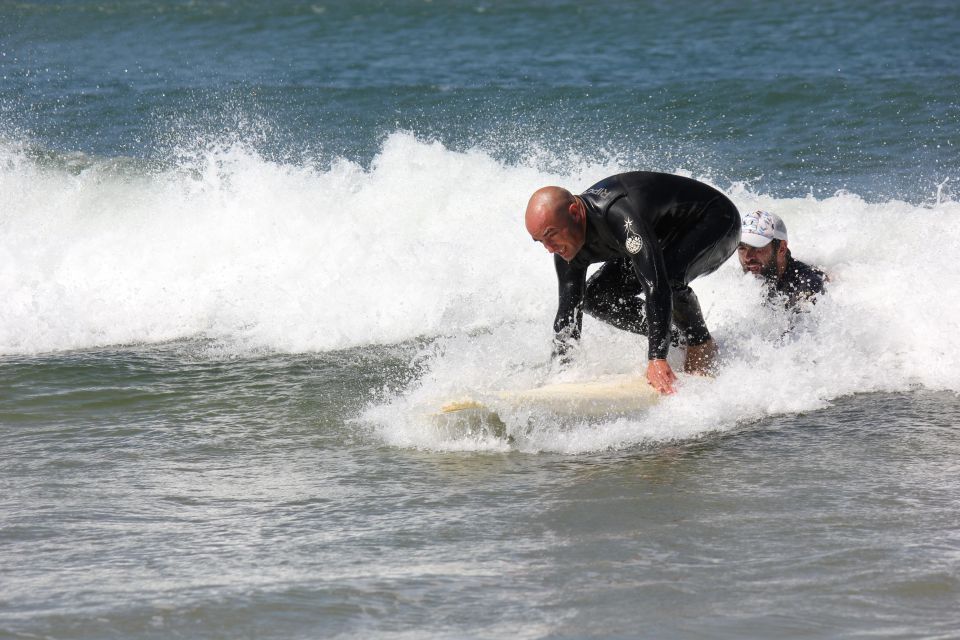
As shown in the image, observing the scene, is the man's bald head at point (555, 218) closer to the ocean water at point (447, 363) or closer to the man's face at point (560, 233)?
the man's face at point (560, 233)

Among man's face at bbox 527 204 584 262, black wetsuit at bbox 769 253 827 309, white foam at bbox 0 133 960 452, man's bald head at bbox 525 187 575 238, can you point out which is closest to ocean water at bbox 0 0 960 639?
white foam at bbox 0 133 960 452

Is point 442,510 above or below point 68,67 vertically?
below

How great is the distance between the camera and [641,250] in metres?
5.13

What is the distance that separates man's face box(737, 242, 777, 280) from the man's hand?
58.7 inches

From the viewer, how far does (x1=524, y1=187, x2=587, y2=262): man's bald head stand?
16.3ft

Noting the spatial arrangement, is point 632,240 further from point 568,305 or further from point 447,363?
point 447,363

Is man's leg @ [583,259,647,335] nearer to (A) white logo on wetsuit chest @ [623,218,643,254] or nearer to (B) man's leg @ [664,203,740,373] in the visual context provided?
(B) man's leg @ [664,203,740,373]

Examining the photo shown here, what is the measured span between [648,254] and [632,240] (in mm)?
98

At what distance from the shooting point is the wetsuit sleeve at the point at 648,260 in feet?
16.8

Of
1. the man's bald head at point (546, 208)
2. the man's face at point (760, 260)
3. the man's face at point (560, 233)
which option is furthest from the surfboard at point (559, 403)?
the man's face at point (760, 260)

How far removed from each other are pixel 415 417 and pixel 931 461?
234 centimetres

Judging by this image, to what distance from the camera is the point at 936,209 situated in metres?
8.67

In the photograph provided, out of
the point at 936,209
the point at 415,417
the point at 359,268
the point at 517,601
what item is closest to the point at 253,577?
the point at 517,601

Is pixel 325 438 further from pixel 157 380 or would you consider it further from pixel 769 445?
pixel 769 445
